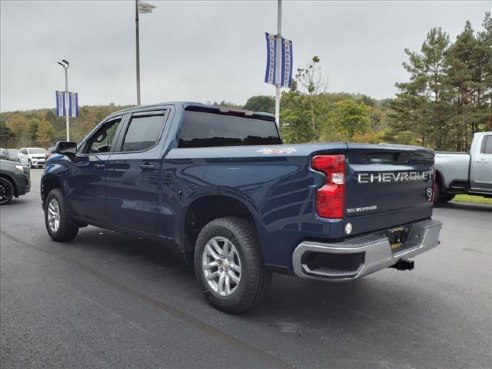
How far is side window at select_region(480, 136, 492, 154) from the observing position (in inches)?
430

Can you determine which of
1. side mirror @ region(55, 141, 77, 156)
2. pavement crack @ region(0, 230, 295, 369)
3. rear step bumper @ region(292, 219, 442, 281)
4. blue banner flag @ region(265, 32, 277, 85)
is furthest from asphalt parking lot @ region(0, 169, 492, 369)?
blue banner flag @ region(265, 32, 277, 85)

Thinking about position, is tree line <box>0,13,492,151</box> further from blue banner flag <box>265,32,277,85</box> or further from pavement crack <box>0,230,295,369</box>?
pavement crack <box>0,230,295,369</box>

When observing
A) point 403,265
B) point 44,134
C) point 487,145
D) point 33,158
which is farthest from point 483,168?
point 44,134

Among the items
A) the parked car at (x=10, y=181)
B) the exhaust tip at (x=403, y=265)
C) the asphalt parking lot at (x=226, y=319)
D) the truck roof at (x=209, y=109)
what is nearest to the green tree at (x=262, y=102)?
the parked car at (x=10, y=181)

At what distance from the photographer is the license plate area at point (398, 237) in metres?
3.78

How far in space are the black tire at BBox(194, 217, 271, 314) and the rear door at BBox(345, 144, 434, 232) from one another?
888 millimetres

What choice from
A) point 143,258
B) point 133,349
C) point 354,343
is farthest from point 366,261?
point 143,258

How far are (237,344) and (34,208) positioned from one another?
9.00 metres

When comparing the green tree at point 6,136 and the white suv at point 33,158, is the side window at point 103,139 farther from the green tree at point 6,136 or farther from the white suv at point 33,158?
the green tree at point 6,136

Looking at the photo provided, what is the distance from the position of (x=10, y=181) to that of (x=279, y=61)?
390 inches

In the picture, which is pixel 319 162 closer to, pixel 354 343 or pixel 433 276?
pixel 354 343

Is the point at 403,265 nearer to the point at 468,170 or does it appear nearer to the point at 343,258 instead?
the point at 343,258

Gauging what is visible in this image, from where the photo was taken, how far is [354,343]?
331 centimetres

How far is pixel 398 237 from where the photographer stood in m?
3.91
